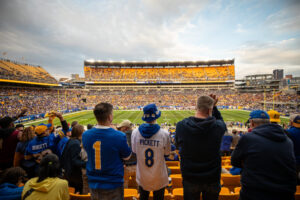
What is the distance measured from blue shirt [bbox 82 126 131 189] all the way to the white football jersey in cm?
33

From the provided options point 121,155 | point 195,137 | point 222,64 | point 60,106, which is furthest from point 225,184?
point 222,64

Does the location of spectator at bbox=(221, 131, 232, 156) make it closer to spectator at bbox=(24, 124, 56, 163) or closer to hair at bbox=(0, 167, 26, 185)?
spectator at bbox=(24, 124, 56, 163)

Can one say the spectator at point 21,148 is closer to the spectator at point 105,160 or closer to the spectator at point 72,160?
the spectator at point 72,160

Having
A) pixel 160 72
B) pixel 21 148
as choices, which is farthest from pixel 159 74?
pixel 21 148

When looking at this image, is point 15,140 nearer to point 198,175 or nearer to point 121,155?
point 121,155

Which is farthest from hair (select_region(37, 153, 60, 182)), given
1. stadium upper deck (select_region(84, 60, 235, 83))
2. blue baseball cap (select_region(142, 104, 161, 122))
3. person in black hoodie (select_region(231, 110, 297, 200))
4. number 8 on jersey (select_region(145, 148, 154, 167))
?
stadium upper deck (select_region(84, 60, 235, 83))

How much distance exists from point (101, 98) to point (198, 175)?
54996 mm

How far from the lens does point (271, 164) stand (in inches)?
64.6

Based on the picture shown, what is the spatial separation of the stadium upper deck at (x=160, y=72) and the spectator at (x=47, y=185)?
2475 inches

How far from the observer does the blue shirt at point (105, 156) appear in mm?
1993

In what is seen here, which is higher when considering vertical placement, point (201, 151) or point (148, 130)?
point (148, 130)

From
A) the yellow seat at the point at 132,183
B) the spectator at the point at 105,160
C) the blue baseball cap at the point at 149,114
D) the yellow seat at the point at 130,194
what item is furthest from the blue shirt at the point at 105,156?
the yellow seat at the point at 132,183

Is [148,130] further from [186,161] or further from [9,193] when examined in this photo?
[9,193]

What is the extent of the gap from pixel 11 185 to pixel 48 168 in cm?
90
